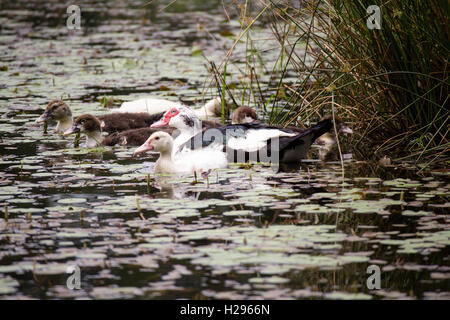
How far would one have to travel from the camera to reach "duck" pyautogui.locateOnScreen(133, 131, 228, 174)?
6.86 m

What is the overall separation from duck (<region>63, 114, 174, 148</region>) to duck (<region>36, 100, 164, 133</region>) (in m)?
0.41

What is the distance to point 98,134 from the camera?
842 centimetres

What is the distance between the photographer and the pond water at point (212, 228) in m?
4.14

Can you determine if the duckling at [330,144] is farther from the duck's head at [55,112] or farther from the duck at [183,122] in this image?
the duck's head at [55,112]

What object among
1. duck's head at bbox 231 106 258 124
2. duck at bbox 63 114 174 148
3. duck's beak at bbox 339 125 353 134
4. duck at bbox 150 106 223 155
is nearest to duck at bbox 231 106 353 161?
duck's head at bbox 231 106 258 124

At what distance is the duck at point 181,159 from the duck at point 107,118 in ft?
6.66

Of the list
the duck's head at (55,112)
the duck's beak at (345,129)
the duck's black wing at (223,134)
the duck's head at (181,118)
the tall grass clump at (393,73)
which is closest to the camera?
the tall grass clump at (393,73)

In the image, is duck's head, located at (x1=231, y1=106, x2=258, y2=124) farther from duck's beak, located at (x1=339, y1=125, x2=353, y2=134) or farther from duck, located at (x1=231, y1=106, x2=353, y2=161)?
duck's beak, located at (x1=339, y1=125, x2=353, y2=134)

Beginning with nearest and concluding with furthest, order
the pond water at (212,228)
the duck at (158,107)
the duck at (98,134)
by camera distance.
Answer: the pond water at (212,228)
the duck at (98,134)
the duck at (158,107)

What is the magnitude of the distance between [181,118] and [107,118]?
147cm

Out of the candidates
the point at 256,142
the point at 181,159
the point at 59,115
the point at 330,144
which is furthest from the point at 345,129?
the point at 59,115

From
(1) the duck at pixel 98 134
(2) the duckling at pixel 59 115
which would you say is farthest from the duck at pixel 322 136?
(2) the duckling at pixel 59 115

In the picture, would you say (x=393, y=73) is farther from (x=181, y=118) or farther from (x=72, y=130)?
(x=72, y=130)
